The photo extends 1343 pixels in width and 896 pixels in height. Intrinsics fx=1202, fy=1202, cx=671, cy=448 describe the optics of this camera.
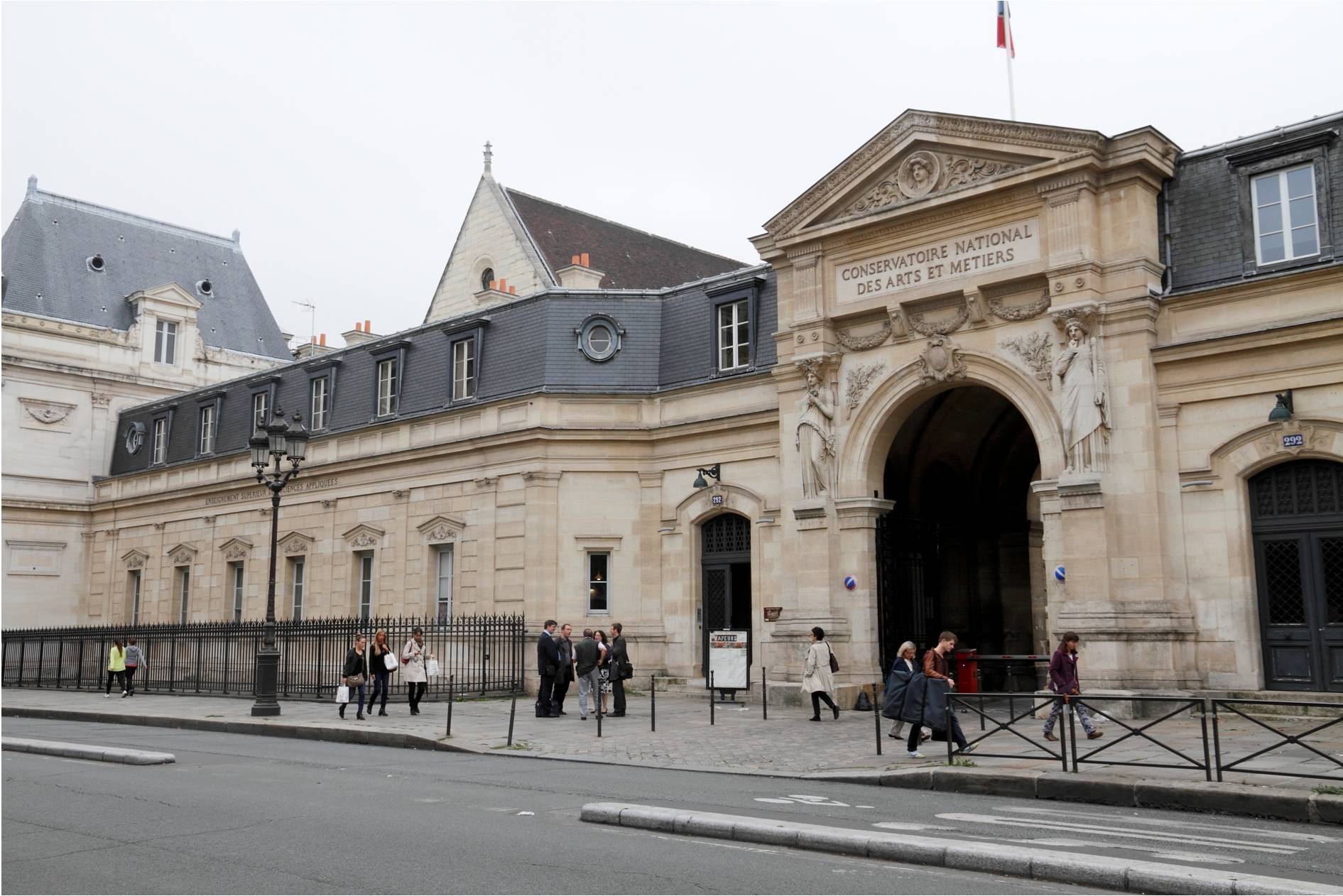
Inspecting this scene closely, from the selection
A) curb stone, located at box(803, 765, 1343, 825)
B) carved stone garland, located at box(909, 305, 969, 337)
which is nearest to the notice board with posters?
carved stone garland, located at box(909, 305, 969, 337)

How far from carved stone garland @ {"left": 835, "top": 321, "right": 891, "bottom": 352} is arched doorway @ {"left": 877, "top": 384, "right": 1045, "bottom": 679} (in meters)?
2.61

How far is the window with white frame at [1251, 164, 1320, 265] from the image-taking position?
58.5 ft

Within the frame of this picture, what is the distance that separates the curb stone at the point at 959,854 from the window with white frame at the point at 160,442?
111 feet

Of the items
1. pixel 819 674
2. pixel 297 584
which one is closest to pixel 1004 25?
pixel 819 674

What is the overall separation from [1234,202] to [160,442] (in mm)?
33697

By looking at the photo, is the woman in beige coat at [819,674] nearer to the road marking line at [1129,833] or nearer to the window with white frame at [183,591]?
the road marking line at [1129,833]

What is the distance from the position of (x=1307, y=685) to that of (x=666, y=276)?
1128 inches

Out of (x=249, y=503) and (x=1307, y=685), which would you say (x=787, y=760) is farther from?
(x=249, y=503)

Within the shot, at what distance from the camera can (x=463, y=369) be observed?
29.4 meters

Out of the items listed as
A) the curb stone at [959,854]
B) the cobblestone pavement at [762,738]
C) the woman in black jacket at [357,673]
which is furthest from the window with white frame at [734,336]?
the curb stone at [959,854]

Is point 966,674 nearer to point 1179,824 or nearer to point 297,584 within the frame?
point 1179,824

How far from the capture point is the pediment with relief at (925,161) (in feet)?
63.6

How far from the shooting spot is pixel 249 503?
115 feet

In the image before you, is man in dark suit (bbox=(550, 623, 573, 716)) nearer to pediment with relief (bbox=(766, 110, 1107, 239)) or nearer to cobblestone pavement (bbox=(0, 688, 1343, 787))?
cobblestone pavement (bbox=(0, 688, 1343, 787))
